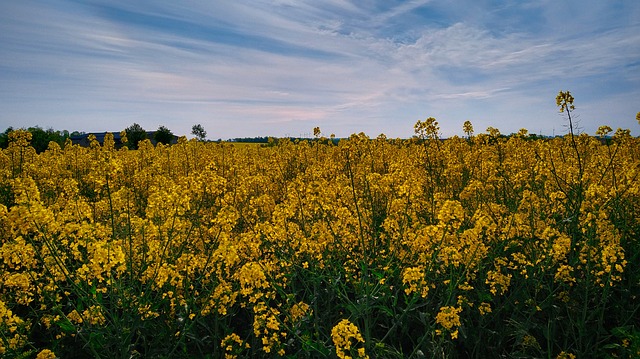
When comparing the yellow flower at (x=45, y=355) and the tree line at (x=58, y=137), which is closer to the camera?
the yellow flower at (x=45, y=355)

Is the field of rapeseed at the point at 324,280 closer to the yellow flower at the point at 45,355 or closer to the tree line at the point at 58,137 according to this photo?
the yellow flower at the point at 45,355

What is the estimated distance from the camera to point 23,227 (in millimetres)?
3297

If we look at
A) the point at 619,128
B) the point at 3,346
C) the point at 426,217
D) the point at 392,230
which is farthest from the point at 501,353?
the point at 3,346

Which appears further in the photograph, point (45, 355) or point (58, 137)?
point (58, 137)

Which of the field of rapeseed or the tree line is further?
the tree line

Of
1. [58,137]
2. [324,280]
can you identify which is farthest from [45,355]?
[58,137]

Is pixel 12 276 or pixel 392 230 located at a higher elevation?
pixel 392 230

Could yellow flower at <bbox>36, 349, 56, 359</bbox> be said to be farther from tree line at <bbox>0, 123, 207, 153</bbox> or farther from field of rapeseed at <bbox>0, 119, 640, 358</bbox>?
tree line at <bbox>0, 123, 207, 153</bbox>

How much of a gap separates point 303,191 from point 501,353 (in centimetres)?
276

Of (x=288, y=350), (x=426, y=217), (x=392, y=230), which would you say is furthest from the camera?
(x=426, y=217)

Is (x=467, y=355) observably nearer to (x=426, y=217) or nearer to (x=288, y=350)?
(x=288, y=350)

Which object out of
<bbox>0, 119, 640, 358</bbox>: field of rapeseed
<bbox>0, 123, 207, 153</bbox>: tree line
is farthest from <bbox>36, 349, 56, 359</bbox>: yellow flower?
<bbox>0, 123, 207, 153</bbox>: tree line

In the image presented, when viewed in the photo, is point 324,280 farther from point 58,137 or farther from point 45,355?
point 58,137

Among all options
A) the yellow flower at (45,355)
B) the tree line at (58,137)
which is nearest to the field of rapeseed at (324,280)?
the yellow flower at (45,355)
